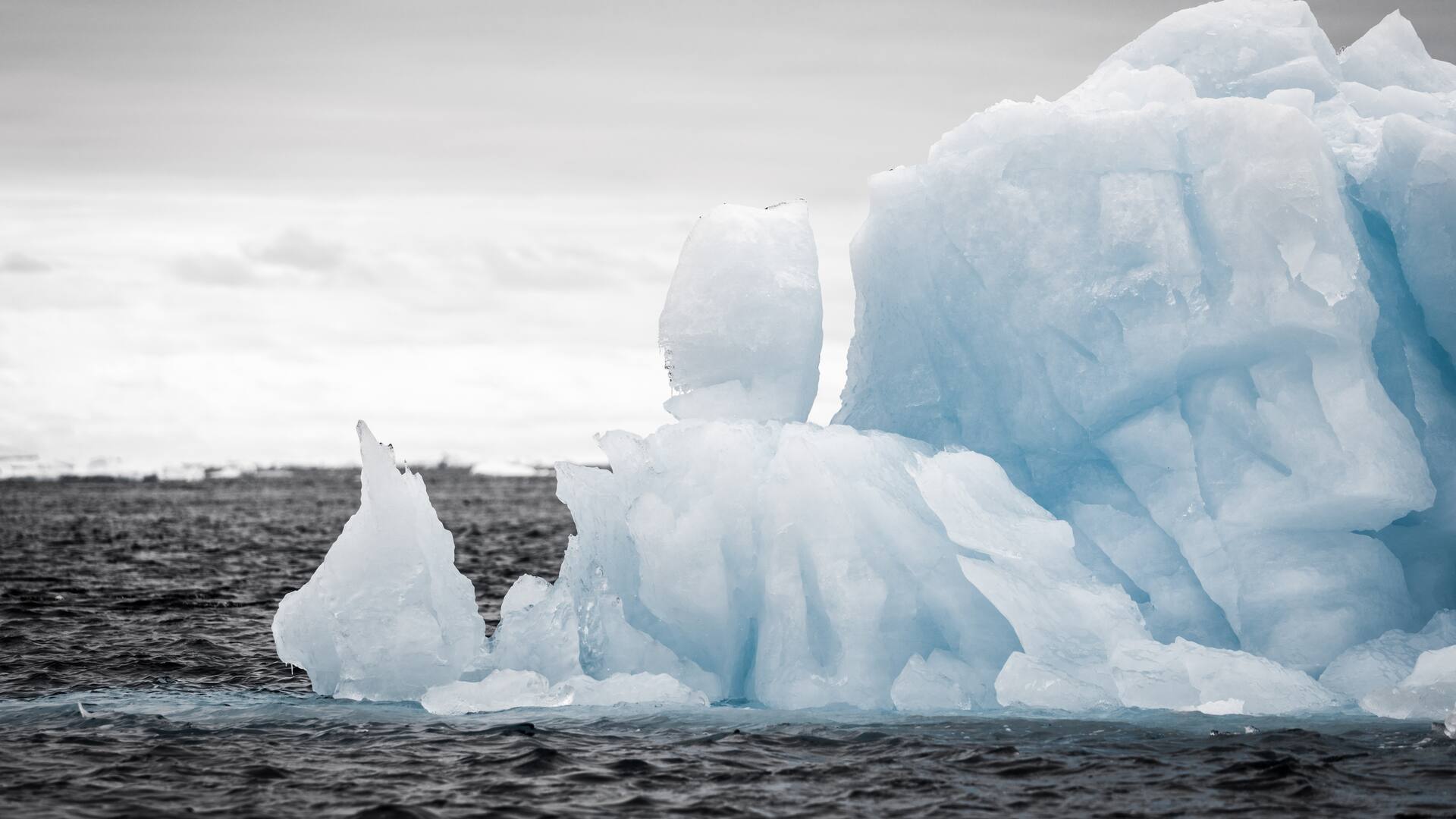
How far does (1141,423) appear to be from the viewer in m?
15.6

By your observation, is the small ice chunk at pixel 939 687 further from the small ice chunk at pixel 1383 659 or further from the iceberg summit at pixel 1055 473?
the small ice chunk at pixel 1383 659

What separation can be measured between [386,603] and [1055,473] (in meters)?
7.90

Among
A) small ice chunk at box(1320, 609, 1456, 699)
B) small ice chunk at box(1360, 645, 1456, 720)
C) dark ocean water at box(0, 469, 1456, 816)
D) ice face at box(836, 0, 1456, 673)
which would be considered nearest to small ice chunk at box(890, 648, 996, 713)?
dark ocean water at box(0, 469, 1456, 816)

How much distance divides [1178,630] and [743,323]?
19.4ft

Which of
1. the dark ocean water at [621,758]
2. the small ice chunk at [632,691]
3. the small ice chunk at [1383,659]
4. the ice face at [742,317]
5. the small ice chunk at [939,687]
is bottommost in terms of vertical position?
the dark ocean water at [621,758]

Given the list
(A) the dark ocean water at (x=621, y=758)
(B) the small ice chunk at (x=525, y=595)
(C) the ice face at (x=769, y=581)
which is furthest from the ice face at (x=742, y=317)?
(A) the dark ocean water at (x=621, y=758)

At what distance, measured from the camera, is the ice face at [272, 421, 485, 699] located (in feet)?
48.0

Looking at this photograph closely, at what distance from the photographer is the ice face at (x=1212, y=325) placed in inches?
578

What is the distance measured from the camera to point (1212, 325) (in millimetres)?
14977

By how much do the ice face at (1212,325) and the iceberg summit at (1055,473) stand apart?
36 mm

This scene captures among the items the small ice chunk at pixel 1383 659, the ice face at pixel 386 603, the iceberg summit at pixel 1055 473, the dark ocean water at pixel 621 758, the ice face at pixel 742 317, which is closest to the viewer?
the dark ocean water at pixel 621 758

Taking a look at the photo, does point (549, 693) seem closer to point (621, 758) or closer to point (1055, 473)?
point (621, 758)

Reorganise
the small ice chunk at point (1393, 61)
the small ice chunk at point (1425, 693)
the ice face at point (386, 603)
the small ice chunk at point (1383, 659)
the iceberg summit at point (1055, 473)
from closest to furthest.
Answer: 1. the small ice chunk at point (1425, 693)
2. the small ice chunk at point (1383, 659)
3. the iceberg summit at point (1055, 473)
4. the ice face at point (386, 603)
5. the small ice chunk at point (1393, 61)

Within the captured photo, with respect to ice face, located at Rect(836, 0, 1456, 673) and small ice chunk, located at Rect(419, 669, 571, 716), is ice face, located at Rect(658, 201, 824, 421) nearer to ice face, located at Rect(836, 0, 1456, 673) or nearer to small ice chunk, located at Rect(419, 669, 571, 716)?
ice face, located at Rect(836, 0, 1456, 673)
